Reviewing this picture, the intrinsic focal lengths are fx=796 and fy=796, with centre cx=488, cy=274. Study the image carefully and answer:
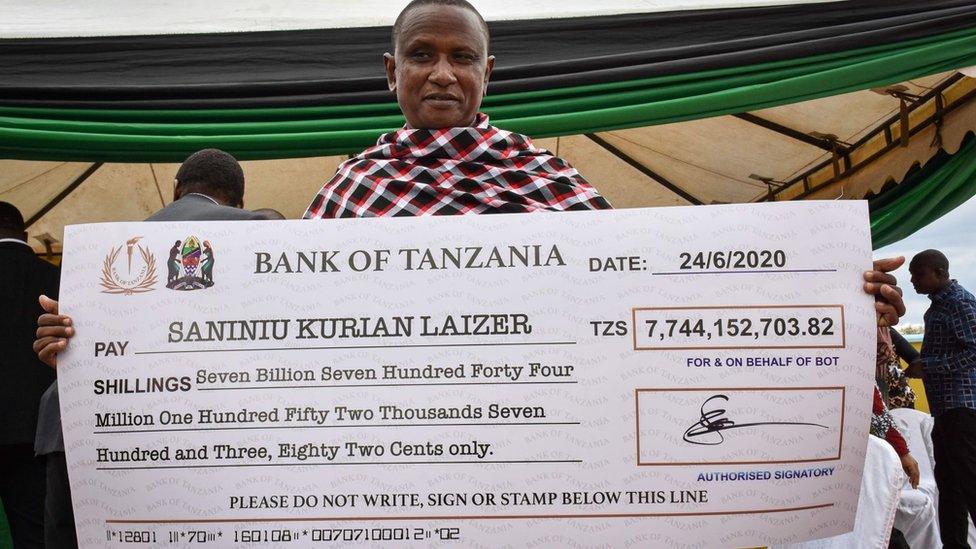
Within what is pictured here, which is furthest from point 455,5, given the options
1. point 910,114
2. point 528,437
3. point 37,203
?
point 37,203

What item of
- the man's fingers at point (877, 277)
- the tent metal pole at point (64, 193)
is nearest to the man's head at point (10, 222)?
the tent metal pole at point (64, 193)

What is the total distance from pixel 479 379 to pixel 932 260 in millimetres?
3838

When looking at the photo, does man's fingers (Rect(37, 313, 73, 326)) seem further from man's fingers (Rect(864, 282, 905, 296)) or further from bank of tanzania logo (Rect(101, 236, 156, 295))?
man's fingers (Rect(864, 282, 905, 296))

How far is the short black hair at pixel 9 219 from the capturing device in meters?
2.76

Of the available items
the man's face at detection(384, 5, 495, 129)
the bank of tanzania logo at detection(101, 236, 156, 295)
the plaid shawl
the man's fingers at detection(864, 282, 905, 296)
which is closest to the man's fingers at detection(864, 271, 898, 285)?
the man's fingers at detection(864, 282, 905, 296)

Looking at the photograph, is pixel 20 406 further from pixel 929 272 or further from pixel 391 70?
pixel 929 272

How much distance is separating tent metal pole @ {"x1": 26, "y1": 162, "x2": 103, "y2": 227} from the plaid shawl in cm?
290

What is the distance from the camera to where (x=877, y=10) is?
222 centimetres

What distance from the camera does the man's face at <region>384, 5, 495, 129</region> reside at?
1.46m

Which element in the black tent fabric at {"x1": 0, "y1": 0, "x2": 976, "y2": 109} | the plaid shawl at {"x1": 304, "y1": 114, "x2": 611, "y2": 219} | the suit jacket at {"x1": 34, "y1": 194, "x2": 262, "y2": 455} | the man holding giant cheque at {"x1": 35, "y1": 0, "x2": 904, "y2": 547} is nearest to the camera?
the man holding giant cheque at {"x1": 35, "y1": 0, "x2": 904, "y2": 547}

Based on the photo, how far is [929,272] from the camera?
13.7 feet

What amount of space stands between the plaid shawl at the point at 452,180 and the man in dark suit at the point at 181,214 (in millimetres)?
563

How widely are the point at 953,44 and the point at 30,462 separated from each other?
311cm
